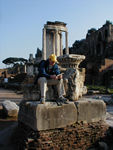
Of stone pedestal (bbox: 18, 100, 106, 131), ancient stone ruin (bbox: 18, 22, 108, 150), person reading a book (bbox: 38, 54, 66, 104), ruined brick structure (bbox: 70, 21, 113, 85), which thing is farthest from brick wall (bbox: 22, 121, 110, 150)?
ruined brick structure (bbox: 70, 21, 113, 85)

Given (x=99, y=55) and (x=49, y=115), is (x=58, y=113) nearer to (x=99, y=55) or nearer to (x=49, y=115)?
(x=49, y=115)

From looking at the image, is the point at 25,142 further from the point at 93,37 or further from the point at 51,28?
the point at 93,37

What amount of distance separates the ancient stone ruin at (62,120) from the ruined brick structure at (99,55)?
667 inches

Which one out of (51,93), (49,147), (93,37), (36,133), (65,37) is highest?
(93,37)

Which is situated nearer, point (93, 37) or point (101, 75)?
point (101, 75)

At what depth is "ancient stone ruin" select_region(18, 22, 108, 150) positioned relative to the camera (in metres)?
3.58

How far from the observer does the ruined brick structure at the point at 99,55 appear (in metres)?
27.7

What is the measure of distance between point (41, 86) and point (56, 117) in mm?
785

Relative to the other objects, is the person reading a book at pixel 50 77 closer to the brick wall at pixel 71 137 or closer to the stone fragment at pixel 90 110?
the stone fragment at pixel 90 110

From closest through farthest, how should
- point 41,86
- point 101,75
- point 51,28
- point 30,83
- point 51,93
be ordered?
point 41,86
point 51,93
point 30,83
point 51,28
point 101,75

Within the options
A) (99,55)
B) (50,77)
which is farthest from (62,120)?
(99,55)

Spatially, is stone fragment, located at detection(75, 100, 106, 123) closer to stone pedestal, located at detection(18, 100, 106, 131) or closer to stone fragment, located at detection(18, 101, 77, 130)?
stone pedestal, located at detection(18, 100, 106, 131)

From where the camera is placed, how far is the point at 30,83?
466 centimetres

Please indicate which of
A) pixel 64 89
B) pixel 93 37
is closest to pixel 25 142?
pixel 64 89
